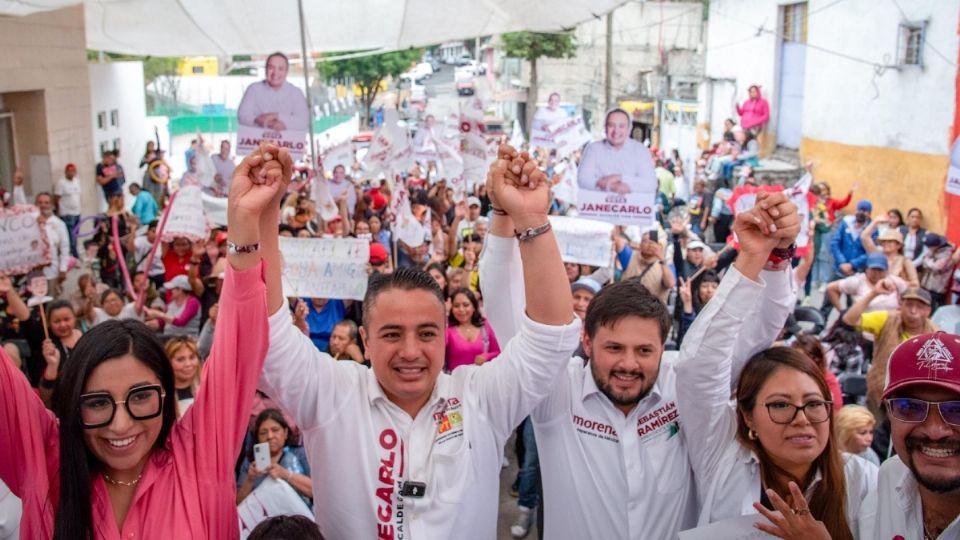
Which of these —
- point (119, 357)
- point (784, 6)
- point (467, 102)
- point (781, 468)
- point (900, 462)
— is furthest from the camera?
point (784, 6)

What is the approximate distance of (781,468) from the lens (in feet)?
8.73

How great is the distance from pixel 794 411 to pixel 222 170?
10.1 meters

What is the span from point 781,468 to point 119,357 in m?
1.85

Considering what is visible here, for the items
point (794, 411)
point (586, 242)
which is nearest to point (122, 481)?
point (794, 411)

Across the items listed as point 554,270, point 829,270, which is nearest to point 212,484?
point 554,270

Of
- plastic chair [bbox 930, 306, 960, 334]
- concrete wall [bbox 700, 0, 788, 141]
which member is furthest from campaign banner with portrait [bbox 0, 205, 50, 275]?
concrete wall [bbox 700, 0, 788, 141]

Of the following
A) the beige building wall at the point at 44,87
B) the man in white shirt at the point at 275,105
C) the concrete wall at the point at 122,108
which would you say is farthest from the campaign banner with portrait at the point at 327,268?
Result: the concrete wall at the point at 122,108

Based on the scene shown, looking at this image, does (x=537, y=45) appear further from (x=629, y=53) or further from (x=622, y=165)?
(x=622, y=165)

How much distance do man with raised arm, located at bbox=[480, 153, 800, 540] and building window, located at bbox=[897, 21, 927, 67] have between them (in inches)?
552

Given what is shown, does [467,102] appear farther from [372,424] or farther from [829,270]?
[372,424]

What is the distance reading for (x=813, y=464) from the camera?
2.65 metres

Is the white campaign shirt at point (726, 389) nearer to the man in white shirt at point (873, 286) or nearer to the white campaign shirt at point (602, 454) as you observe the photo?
the white campaign shirt at point (602, 454)

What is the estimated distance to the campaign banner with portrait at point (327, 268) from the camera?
21.9 feet

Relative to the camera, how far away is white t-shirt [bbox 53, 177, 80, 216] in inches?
504
